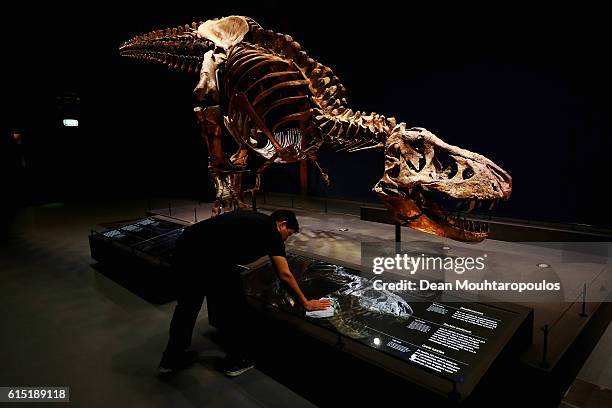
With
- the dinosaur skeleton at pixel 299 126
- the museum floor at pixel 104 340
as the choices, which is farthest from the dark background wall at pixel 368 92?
the museum floor at pixel 104 340

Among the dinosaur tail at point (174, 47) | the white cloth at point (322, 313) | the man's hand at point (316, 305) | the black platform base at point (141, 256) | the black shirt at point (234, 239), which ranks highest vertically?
the dinosaur tail at point (174, 47)

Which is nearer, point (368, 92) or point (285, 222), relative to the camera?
point (285, 222)

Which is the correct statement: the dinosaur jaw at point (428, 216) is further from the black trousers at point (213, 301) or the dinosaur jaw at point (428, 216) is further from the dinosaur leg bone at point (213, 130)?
the dinosaur leg bone at point (213, 130)

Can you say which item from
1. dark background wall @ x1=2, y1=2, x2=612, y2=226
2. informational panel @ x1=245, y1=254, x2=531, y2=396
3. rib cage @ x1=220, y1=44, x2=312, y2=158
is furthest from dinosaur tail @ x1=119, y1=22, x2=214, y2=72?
informational panel @ x1=245, y1=254, x2=531, y2=396

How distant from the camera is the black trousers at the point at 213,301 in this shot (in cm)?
276

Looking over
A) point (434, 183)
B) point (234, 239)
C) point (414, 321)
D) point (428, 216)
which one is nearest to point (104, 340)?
point (234, 239)

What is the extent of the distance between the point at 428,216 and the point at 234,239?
1.76m

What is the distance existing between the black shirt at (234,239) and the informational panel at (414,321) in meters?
0.47

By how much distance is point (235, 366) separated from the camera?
2936mm

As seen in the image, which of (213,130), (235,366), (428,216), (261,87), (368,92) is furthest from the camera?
(368,92)

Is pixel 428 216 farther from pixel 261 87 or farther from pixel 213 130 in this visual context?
pixel 213 130

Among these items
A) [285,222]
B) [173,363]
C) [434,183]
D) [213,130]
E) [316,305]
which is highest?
[213,130]

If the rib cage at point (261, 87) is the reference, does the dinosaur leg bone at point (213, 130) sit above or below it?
below

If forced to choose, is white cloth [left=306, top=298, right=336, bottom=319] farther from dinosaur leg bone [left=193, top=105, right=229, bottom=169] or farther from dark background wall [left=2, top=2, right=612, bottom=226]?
dark background wall [left=2, top=2, right=612, bottom=226]
